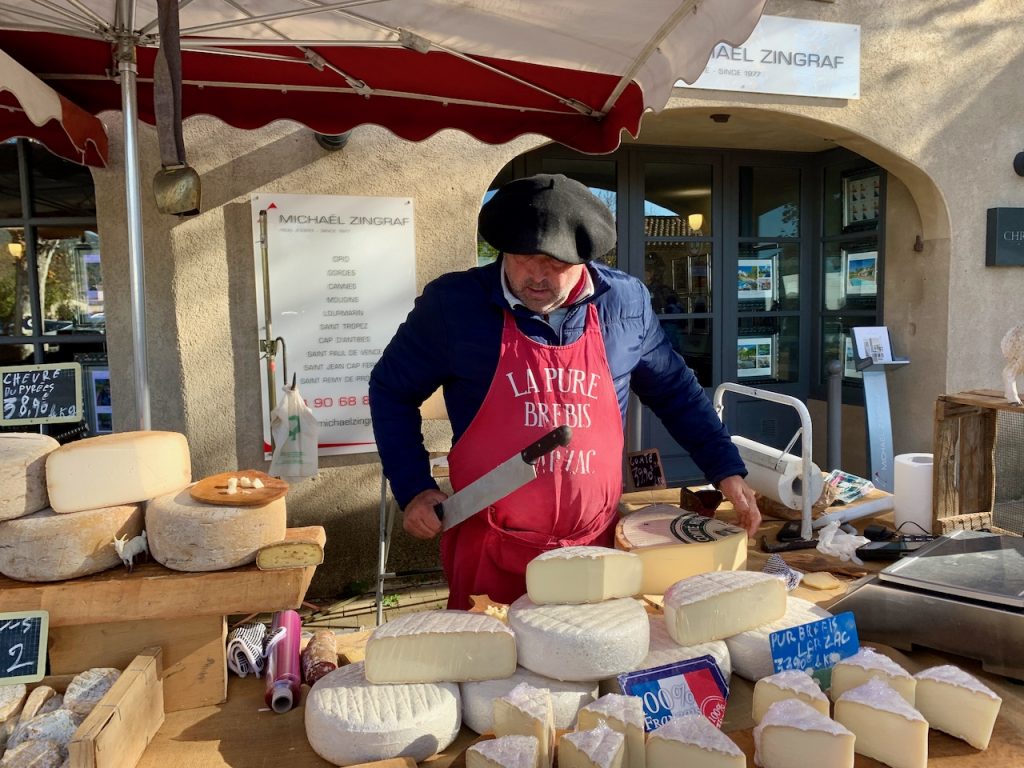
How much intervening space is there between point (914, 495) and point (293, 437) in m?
2.58

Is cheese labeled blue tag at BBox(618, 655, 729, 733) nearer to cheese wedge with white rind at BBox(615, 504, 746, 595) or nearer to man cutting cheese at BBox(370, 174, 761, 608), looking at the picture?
cheese wedge with white rind at BBox(615, 504, 746, 595)

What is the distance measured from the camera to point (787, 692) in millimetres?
1141

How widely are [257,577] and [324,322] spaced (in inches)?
126

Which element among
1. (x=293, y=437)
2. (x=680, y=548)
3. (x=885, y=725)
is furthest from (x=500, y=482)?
(x=293, y=437)

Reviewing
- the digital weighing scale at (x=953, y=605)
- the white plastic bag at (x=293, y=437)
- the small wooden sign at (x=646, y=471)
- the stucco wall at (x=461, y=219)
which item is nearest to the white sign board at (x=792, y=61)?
the stucco wall at (x=461, y=219)

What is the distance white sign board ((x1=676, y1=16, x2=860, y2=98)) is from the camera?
4895 mm

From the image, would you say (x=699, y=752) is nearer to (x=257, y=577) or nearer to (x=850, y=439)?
(x=257, y=577)

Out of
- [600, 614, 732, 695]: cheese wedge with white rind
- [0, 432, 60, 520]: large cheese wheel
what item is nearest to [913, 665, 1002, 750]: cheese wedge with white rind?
[600, 614, 732, 695]: cheese wedge with white rind

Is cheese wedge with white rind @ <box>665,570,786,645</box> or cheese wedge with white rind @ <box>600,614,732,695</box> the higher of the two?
cheese wedge with white rind @ <box>665,570,786,645</box>

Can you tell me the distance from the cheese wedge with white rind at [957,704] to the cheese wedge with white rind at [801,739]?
208 mm

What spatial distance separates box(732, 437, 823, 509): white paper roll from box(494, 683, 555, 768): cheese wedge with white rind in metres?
1.37

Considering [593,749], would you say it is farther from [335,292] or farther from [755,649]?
[335,292]

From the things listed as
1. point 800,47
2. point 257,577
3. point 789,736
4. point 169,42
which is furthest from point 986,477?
point 800,47

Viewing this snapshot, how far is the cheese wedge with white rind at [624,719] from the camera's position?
3.43 ft
